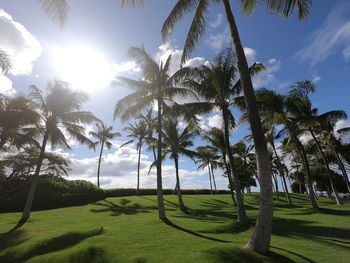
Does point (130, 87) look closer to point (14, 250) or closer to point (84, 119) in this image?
point (84, 119)

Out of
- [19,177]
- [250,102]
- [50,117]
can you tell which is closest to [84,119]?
[50,117]

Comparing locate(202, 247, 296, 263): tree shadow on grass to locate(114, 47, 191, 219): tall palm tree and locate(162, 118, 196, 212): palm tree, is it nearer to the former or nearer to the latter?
locate(114, 47, 191, 219): tall palm tree

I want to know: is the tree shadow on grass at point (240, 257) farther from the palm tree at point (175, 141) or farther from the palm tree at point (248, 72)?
the palm tree at point (175, 141)

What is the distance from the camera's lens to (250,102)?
23.2ft

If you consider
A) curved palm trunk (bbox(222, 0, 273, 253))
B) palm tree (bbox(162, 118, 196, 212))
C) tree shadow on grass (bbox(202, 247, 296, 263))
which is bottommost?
tree shadow on grass (bbox(202, 247, 296, 263))

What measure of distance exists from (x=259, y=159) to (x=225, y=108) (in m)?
8.90

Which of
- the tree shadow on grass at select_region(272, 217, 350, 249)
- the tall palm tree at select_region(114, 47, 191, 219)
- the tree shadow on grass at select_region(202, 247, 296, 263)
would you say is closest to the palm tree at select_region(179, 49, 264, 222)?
the tall palm tree at select_region(114, 47, 191, 219)

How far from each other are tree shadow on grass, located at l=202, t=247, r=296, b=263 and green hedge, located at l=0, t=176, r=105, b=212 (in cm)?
1990

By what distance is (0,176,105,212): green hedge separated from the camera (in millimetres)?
19422

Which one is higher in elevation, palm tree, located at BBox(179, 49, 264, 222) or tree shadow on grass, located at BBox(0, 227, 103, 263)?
palm tree, located at BBox(179, 49, 264, 222)

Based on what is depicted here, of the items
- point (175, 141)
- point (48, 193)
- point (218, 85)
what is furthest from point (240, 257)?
point (48, 193)

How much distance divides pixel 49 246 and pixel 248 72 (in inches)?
409

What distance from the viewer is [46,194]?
20.9 metres

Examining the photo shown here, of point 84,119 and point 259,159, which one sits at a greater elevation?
point 84,119
